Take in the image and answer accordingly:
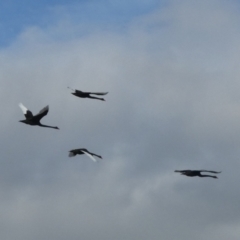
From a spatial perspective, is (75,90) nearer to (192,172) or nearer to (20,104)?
(20,104)

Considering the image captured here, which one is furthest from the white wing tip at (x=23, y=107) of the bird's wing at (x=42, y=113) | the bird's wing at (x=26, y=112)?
the bird's wing at (x=42, y=113)

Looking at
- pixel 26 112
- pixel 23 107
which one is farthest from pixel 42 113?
pixel 23 107

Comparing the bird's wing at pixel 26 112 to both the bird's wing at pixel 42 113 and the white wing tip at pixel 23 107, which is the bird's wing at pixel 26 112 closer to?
the white wing tip at pixel 23 107

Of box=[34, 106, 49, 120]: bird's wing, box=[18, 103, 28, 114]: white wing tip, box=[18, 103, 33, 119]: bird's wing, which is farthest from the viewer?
box=[18, 103, 28, 114]: white wing tip

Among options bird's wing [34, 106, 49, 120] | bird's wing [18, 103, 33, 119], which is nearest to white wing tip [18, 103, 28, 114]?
bird's wing [18, 103, 33, 119]

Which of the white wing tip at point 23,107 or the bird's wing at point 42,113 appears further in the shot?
the white wing tip at point 23,107

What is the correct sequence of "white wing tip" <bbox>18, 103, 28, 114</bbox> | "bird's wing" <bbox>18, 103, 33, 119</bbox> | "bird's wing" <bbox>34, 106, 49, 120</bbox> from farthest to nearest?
"white wing tip" <bbox>18, 103, 28, 114</bbox>
"bird's wing" <bbox>18, 103, 33, 119</bbox>
"bird's wing" <bbox>34, 106, 49, 120</bbox>

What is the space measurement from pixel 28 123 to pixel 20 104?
4.38 metres

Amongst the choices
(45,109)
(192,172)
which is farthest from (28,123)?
(192,172)

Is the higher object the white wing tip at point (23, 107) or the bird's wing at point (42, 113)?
the white wing tip at point (23, 107)

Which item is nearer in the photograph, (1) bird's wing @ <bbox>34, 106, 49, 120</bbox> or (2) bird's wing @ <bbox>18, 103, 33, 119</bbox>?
(1) bird's wing @ <bbox>34, 106, 49, 120</bbox>

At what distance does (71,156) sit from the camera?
96.1 meters

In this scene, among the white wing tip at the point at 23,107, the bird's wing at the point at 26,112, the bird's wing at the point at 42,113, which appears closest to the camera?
the bird's wing at the point at 42,113

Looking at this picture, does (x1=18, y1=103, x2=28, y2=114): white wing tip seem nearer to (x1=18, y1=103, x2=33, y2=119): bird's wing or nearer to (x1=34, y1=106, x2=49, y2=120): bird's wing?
(x1=18, y1=103, x2=33, y2=119): bird's wing
